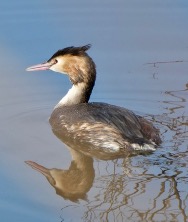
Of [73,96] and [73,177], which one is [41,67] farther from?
[73,177]

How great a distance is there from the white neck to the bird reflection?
91 cm

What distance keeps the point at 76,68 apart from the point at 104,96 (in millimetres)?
420

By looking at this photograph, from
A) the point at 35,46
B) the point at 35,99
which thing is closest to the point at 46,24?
the point at 35,46

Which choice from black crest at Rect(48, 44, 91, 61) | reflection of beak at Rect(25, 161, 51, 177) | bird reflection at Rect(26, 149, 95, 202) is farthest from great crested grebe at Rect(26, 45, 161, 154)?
reflection of beak at Rect(25, 161, 51, 177)

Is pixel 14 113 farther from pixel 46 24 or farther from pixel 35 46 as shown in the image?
pixel 46 24

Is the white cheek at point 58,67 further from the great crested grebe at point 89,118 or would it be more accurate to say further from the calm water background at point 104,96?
the calm water background at point 104,96

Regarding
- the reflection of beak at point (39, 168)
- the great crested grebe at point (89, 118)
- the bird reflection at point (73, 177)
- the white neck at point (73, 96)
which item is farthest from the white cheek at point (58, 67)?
the reflection of beak at point (39, 168)

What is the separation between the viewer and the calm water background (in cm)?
623

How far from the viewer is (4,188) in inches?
255

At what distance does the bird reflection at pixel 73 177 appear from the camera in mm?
6531

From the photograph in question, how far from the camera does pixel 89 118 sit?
7.60 metres

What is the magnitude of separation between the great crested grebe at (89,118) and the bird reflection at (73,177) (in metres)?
0.27

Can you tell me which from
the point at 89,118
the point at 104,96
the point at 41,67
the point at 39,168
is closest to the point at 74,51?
the point at 41,67

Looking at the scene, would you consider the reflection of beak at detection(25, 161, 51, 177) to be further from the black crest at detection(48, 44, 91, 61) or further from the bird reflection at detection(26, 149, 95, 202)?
the black crest at detection(48, 44, 91, 61)
